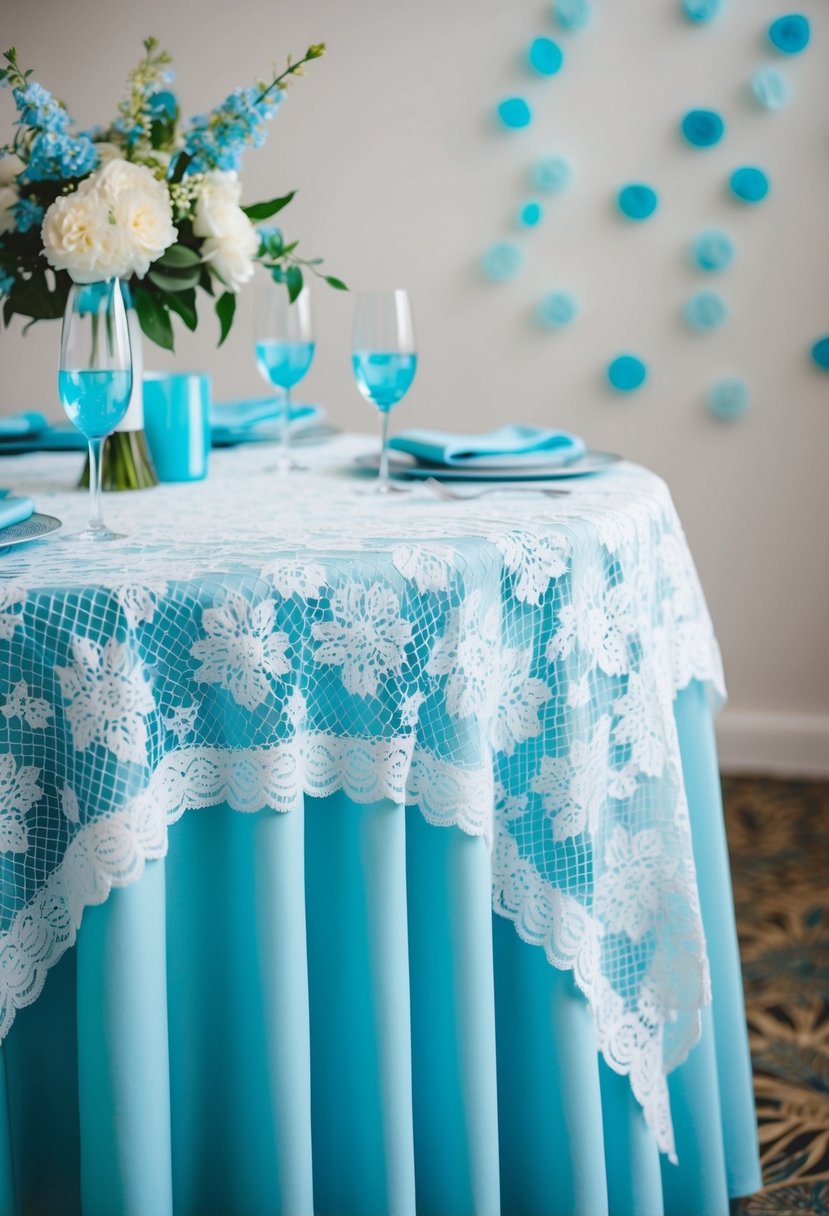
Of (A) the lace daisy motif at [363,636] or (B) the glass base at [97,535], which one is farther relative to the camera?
(B) the glass base at [97,535]

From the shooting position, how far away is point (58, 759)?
36.1 inches

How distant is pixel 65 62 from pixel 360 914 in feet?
10.2

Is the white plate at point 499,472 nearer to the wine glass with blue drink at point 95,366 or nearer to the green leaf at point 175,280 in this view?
the green leaf at point 175,280

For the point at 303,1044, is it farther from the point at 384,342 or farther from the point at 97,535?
the point at 384,342

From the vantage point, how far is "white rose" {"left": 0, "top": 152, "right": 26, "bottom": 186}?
4.44 ft

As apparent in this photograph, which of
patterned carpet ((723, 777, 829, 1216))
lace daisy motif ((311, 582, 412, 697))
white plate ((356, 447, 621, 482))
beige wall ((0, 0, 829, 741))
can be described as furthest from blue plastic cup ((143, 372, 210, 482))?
beige wall ((0, 0, 829, 741))

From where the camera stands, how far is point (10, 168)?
1354mm

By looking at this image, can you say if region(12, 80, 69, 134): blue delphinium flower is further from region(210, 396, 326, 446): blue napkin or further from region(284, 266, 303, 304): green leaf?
region(210, 396, 326, 446): blue napkin

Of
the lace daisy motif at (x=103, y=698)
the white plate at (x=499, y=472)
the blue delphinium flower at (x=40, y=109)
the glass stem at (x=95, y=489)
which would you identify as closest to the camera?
the lace daisy motif at (x=103, y=698)

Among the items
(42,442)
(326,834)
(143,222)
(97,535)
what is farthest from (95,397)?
(42,442)

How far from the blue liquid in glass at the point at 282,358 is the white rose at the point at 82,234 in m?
0.48

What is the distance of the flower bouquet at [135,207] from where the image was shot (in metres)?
1.22

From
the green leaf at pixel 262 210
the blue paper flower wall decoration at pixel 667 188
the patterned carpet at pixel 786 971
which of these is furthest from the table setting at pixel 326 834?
the blue paper flower wall decoration at pixel 667 188

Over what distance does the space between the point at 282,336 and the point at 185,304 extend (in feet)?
0.85
